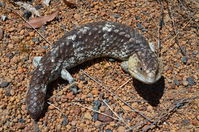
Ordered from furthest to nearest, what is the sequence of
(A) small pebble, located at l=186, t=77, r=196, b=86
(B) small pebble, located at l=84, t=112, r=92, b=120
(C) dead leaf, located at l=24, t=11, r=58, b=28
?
(C) dead leaf, located at l=24, t=11, r=58, b=28 → (A) small pebble, located at l=186, t=77, r=196, b=86 → (B) small pebble, located at l=84, t=112, r=92, b=120

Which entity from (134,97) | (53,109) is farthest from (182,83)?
(53,109)

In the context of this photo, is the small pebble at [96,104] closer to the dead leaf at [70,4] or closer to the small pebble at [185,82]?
the small pebble at [185,82]

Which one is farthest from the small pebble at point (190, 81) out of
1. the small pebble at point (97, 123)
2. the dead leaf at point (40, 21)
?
the dead leaf at point (40, 21)

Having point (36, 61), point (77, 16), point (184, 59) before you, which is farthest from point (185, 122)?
point (77, 16)

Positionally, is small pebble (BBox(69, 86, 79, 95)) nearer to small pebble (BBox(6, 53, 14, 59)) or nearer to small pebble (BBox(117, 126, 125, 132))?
small pebble (BBox(117, 126, 125, 132))

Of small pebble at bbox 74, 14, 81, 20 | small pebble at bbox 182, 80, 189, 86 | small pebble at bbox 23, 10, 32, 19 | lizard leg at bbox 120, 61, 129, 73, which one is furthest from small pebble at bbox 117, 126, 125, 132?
small pebble at bbox 23, 10, 32, 19

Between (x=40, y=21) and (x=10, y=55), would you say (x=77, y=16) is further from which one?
(x=10, y=55)
